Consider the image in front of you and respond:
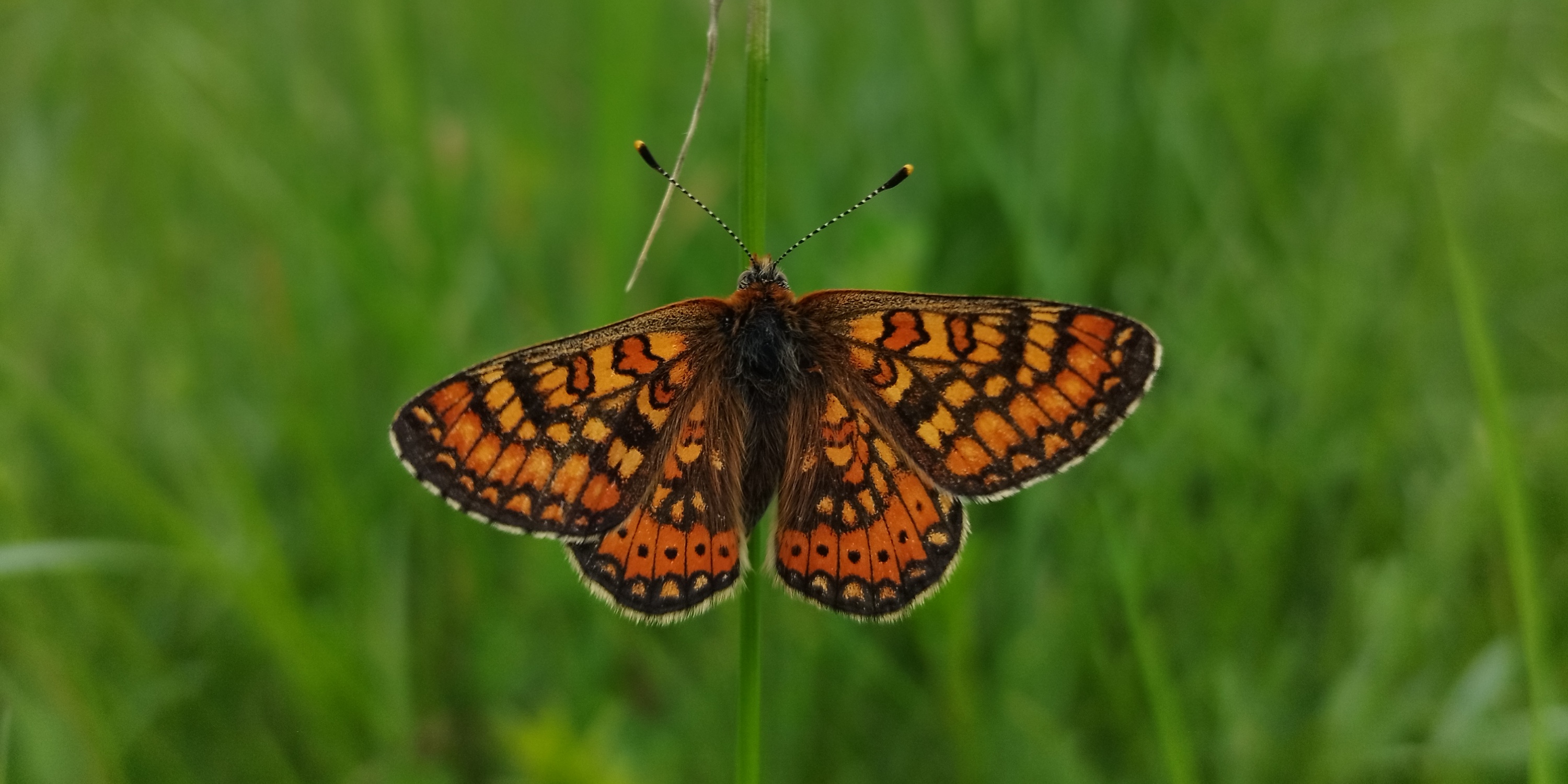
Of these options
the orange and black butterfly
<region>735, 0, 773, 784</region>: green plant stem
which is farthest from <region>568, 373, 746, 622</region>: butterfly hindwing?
<region>735, 0, 773, 784</region>: green plant stem

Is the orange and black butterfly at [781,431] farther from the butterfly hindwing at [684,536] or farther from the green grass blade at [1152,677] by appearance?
the green grass blade at [1152,677]

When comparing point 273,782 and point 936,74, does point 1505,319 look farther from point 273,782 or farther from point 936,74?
point 273,782

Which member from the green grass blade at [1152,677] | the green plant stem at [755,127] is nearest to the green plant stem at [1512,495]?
the green grass blade at [1152,677]

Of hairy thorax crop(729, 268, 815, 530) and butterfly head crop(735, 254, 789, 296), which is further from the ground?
butterfly head crop(735, 254, 789, 296)

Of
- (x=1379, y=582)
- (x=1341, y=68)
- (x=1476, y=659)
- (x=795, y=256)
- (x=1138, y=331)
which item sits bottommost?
(x=1476, y=659)

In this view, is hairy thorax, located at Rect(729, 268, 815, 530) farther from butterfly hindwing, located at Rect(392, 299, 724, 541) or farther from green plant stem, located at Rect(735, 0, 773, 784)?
green plant stem, located at Rect(735, 0, 773, 784)

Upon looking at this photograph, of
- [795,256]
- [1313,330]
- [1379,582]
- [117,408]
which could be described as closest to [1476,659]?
[1379,582]
